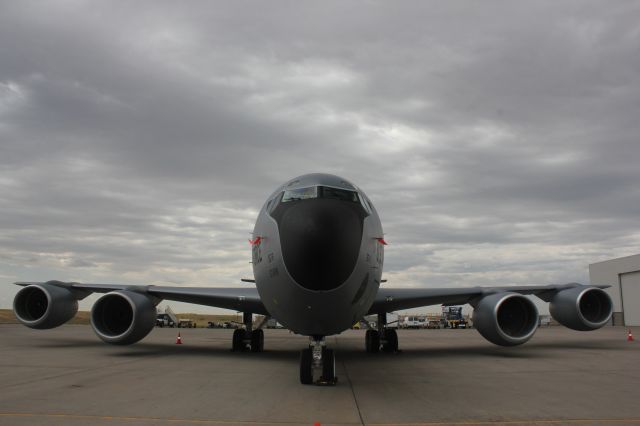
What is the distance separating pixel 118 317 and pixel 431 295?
9.83 meters

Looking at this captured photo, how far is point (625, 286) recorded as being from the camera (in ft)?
154

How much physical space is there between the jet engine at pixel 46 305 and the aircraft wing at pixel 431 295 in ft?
32.7

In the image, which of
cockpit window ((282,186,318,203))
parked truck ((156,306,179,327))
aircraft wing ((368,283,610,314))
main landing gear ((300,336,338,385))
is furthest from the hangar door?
cockpit window ((282,186,318,203))

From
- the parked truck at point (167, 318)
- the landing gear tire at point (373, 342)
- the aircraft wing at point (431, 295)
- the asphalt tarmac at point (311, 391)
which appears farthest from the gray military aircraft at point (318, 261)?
the parked truck at point (167, 318)

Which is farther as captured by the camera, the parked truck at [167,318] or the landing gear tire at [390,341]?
the parked truck at [167,318]

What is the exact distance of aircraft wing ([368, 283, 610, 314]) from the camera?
1365cm

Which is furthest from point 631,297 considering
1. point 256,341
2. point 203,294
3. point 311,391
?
point 311,391

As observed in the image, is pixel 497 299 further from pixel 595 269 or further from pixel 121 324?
pixel 595 269

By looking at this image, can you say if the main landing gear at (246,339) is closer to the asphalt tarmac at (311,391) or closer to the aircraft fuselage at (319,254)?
the asphalt tarmac at (311,391)

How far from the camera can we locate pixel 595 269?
51.5m

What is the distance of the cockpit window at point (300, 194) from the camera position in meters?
7.26

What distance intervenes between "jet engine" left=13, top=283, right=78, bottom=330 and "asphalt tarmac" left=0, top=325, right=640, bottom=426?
1.99m

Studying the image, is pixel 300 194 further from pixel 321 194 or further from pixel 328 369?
pixel 328 369

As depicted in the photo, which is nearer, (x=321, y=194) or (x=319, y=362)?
(x=321, y=194)
